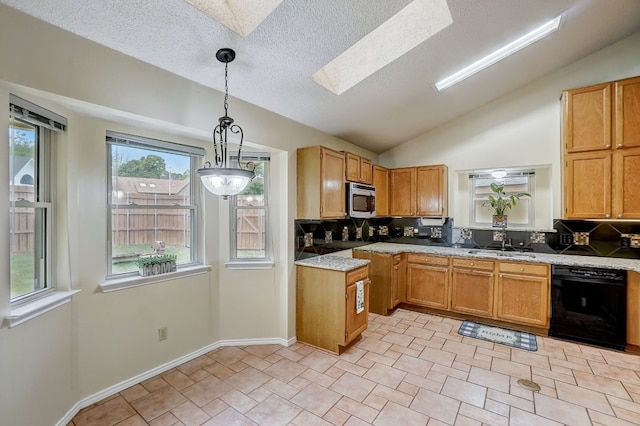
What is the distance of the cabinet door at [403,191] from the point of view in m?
4.42

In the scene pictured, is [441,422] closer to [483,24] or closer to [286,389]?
[286,389]

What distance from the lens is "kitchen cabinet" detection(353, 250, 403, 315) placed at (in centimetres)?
387

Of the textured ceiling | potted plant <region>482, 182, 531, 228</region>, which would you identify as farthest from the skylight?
potted plant <region>482, 182, 531, 228</region>

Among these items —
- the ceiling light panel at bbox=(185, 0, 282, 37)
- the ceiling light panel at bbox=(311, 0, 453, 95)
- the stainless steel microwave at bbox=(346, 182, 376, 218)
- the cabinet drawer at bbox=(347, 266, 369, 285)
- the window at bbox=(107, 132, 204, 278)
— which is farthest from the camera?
the stainless steel microwave at bbox=(346, 182, 376, 218)

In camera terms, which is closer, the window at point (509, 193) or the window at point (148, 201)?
the window at point (148, 201)

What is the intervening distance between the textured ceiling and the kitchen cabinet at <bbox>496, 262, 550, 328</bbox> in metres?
2.16

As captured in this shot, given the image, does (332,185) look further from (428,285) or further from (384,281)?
(428,285)

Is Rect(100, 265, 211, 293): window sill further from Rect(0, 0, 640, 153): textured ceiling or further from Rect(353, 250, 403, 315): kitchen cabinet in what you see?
Rect(353, 250, 403, 315): kitchen cabinet

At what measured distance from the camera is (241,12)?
5.91 ft

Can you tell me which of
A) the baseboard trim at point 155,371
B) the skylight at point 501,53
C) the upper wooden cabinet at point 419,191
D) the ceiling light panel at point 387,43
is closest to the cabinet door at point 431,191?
the upper wooden cabinet at point 419,191

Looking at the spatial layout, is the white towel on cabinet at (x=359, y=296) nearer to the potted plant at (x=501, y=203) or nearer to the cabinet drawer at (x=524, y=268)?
the cabinet drawer at (x=524, y=268)

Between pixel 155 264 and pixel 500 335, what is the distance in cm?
374

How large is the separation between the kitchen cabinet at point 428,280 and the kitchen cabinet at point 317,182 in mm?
1540

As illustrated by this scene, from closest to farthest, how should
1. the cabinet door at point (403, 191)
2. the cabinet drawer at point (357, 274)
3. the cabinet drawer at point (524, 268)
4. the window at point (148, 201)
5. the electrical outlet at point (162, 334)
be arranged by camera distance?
the window at point (148, 201) < the electrical outlet at point (162, 334) < the cabinet drawer at point (357, 274) < the cabinet drawer at point (524, 268) < the cabinet door at point (403, 191)
